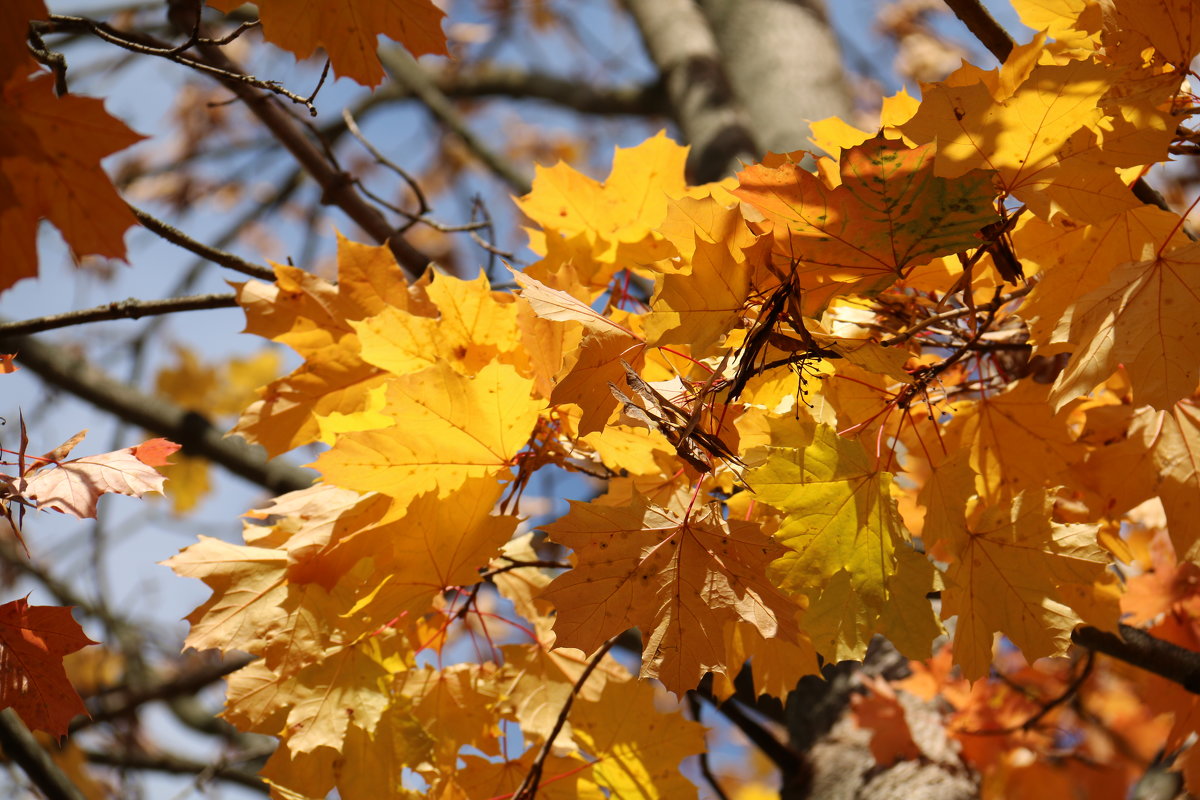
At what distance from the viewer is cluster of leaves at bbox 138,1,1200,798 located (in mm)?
829

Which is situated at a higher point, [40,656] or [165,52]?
[165,52]

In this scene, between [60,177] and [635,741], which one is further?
[635,741]

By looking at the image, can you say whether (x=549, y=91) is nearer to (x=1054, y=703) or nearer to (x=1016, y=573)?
(x=1054, y=703)

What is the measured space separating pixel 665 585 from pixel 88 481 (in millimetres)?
Answer: 676

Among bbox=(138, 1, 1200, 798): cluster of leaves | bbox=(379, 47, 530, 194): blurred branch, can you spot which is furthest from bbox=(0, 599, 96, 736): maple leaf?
bbox=(379, 47, 530, 194): blurred branch

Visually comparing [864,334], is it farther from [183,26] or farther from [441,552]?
[183,26]

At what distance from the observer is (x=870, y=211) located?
2.72 feet

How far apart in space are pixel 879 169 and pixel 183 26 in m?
1.35

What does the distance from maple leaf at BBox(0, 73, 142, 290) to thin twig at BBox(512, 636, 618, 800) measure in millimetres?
698

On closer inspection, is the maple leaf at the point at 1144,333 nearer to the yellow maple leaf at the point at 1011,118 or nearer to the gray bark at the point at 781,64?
the yellow maple leaf at the point at 1011,118

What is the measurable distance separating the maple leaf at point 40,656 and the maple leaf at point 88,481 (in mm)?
169

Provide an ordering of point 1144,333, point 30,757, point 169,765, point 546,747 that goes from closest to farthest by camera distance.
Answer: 1. point 1144,333
2. point 546,747
3. point 30,757
4. point 169,765

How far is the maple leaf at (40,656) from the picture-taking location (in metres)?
1.00

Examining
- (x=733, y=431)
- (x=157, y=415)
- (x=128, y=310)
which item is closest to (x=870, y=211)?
(x=733, y=431)
